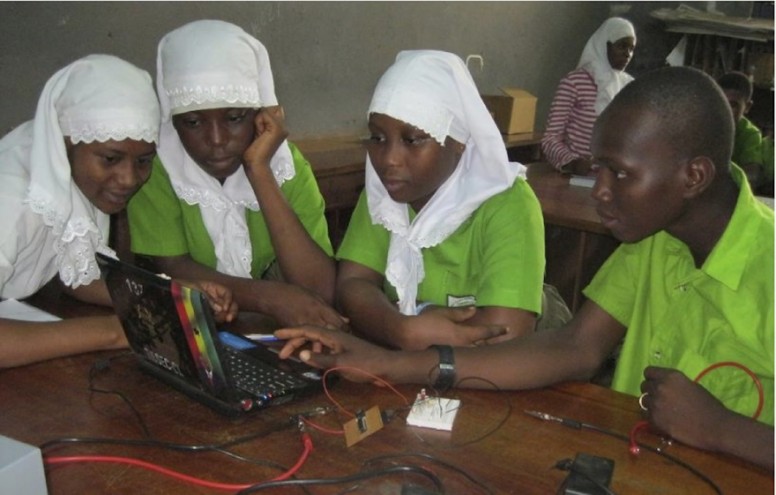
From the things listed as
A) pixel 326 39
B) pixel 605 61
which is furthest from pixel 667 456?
pixel 605 61

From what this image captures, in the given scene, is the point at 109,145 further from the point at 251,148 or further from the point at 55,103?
the point at 251,148

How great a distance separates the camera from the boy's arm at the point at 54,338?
1296mm

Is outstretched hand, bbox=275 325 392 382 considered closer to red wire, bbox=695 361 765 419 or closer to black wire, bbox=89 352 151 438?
black wire, bbox=89 352 151 438

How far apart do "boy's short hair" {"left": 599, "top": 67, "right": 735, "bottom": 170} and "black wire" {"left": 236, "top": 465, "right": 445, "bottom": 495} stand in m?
0.72

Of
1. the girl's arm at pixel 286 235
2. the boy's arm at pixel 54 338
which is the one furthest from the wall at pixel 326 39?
the boy's arm at pixel 54 338

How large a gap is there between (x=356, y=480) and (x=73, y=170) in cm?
111

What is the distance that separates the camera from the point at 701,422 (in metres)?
1.09

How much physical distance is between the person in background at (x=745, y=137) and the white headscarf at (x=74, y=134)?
3.80 meters

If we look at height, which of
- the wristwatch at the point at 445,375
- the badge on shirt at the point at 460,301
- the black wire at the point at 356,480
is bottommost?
the badge on shirt at the point at 460,301

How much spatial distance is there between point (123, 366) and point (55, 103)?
70 centimetres

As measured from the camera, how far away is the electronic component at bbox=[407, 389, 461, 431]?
1126mm

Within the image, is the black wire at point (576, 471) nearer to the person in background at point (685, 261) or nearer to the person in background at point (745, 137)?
the person in background at point (685, 261)

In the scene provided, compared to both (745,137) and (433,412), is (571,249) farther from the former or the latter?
(745,137)

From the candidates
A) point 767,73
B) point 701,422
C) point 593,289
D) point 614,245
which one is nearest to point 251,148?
point 593,289
